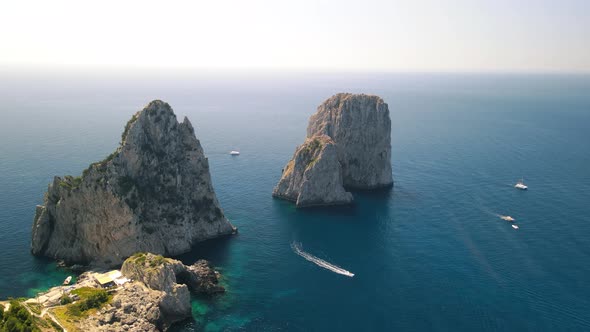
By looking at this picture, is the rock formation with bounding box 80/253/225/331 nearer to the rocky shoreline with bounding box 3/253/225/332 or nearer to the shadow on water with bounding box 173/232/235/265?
the rocky shoreline with bounding box 3/253/225/332

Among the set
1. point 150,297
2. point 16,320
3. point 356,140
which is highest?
point 356,140

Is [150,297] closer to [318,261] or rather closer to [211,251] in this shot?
[211,251]

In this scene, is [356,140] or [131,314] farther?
[356,140]

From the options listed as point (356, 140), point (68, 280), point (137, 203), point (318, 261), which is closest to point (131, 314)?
point (68, 280)

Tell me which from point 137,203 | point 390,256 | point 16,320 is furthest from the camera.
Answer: point 390,256

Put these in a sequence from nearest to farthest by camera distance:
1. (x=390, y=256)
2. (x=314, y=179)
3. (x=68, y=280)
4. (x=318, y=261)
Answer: (x=68, y=280) < (x=318, y=261) < (x=390, y=256) < (x=314, y=179)

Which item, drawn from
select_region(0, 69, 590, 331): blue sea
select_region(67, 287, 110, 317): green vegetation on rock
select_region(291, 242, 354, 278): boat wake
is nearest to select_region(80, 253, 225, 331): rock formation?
select_region(67, 287, 110, 317): green vegetation on rock

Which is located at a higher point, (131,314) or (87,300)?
(87,300)
